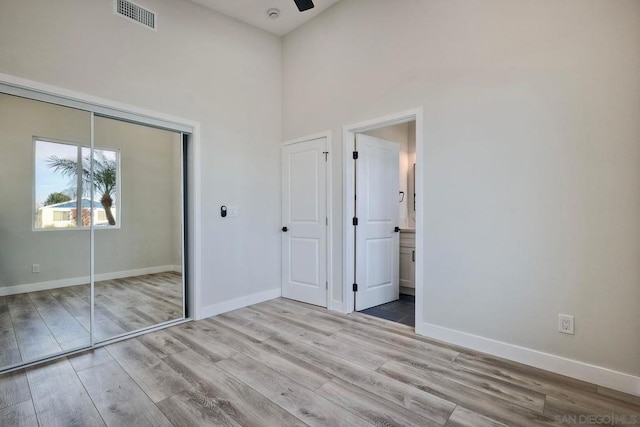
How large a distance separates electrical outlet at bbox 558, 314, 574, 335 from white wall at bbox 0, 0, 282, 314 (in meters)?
3.21

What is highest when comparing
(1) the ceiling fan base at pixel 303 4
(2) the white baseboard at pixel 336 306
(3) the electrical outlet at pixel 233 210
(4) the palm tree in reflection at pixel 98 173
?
(1) the ceiling fan base at pixel 303 4

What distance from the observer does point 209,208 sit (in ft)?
11.8

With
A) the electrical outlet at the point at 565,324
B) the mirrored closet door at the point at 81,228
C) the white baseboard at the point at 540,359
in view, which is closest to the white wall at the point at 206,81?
the mirrored closet door at the point at 81,228

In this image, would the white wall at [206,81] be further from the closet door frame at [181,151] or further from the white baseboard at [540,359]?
the white baseboard at [540,359]

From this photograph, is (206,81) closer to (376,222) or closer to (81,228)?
(81,228)

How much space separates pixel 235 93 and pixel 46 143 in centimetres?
203

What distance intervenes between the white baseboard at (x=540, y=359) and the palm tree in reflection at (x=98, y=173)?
10.9 feet

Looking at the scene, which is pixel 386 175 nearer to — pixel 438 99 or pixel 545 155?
pixel 438 99

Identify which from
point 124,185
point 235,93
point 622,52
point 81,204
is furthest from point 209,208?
point 622,52

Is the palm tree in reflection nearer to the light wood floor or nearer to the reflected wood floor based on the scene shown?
the reflected wood floor

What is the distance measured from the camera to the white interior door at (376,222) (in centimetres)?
375

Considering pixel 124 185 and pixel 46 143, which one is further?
pixel 124 185

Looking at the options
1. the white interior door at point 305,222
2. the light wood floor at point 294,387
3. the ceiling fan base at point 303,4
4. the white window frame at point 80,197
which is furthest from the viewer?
the white interior door at point 305,222

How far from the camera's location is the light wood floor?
1.80 meters
